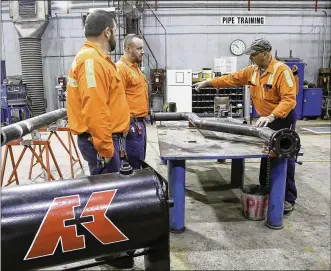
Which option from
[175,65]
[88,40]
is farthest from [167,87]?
[88,40]

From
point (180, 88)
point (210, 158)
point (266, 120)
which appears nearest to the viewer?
point (210, 158)

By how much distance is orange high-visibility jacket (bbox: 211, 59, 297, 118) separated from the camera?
2730 mm

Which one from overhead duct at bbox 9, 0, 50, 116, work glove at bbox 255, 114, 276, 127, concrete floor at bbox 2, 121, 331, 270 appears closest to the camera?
concrete floor at bbox 2, 121, 331, 270

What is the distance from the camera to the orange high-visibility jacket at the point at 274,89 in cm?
273

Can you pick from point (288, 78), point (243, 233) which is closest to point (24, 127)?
point (243, 233)

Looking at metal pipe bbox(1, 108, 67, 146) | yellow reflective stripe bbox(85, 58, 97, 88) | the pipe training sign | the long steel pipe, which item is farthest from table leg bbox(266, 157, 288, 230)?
the pipe training sign

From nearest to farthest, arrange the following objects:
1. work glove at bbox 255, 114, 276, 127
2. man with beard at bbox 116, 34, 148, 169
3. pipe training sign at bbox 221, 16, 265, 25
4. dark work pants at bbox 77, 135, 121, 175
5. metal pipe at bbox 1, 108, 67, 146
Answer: dark work pants at bbox 77, 135, 121, 175 → metal pipe at bbox 1, 108, 67, 146 → work glove at bbox 255, 114, 276, 127 → man with beard at bbox 116, 34, 148, 169 → pipe training sign at bbox 221, 16, 265, 25

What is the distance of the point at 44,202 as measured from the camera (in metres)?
1.25

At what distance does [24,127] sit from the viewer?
3.04 m

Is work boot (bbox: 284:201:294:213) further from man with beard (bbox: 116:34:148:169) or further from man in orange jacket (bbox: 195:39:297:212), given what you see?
man with beard (bbox: 116:34:148:169)

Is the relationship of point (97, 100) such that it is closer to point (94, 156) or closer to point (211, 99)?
point (94, 156)

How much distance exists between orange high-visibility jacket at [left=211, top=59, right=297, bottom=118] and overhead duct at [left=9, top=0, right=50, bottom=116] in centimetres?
688

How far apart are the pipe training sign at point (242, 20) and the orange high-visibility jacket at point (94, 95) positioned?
8032 millimetres

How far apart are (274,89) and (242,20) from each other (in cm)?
718
